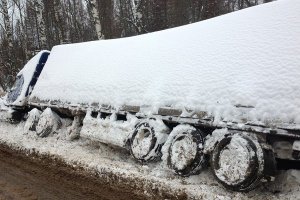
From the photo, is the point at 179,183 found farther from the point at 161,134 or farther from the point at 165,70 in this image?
the point at 165,70

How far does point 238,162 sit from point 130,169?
1374 millimetres

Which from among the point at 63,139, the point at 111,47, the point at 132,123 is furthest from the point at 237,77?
the point at 63,139

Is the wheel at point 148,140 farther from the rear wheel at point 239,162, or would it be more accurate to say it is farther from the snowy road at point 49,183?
the rear wheel at point 239,162

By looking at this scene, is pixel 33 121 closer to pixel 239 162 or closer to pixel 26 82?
pixel 26 82

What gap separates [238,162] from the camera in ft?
11.0

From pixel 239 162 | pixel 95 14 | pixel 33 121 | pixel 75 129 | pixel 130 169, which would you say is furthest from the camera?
pixel 95 14

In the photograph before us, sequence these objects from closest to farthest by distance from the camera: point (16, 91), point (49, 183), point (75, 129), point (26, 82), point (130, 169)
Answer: point (130, 169) < point (49, 183) < point (75, 129) < point (26, 82) < point (16, 91)

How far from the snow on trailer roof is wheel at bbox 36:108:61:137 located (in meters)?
0.35

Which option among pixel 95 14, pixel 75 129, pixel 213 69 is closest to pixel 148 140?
pixel 213 69

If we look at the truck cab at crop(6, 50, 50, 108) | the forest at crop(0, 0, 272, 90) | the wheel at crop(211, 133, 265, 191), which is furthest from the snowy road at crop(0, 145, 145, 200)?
the forest at crop(0, 0, 272, 90)

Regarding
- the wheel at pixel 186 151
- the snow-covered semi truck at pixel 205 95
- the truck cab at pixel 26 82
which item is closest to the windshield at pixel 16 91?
the truck cab at pixel 26 82

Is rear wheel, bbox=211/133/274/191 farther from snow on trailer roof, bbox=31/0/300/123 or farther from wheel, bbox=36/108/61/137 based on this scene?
wheel, bbox=36/108/61/137

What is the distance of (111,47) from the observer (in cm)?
612

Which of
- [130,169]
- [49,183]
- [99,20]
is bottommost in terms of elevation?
[49,183]
